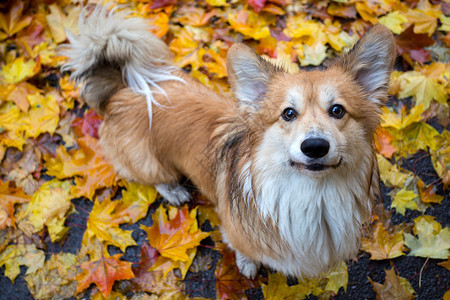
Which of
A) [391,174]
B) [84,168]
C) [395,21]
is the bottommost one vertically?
[84,168]

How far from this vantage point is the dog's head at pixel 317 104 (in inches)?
73.4

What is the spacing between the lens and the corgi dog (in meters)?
1.97

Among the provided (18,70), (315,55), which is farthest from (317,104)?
(18,70)

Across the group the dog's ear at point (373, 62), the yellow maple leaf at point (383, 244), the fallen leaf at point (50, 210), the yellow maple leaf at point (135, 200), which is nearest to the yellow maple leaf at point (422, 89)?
the yellow maple leaf at point (383, 244)

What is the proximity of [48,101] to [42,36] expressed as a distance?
2.69 feet

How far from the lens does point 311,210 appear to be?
212cm

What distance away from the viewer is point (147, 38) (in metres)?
2.82

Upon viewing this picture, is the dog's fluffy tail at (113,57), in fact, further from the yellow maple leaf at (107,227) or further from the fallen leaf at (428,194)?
the fallen leaf at (428,194)

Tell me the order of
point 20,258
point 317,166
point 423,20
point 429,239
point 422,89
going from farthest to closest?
point 423,20, point 422,89, point 20,258, point 429,239, point 317,166

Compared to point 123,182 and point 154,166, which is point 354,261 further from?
point 123,182

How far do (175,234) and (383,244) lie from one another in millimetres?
1669

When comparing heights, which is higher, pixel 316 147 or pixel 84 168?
pixel 316 147

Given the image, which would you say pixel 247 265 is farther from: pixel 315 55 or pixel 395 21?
pixel 395 21

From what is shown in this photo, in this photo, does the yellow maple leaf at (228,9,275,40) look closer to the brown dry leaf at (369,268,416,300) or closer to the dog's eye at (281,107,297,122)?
the dog's eye at (281,107,297,122)
